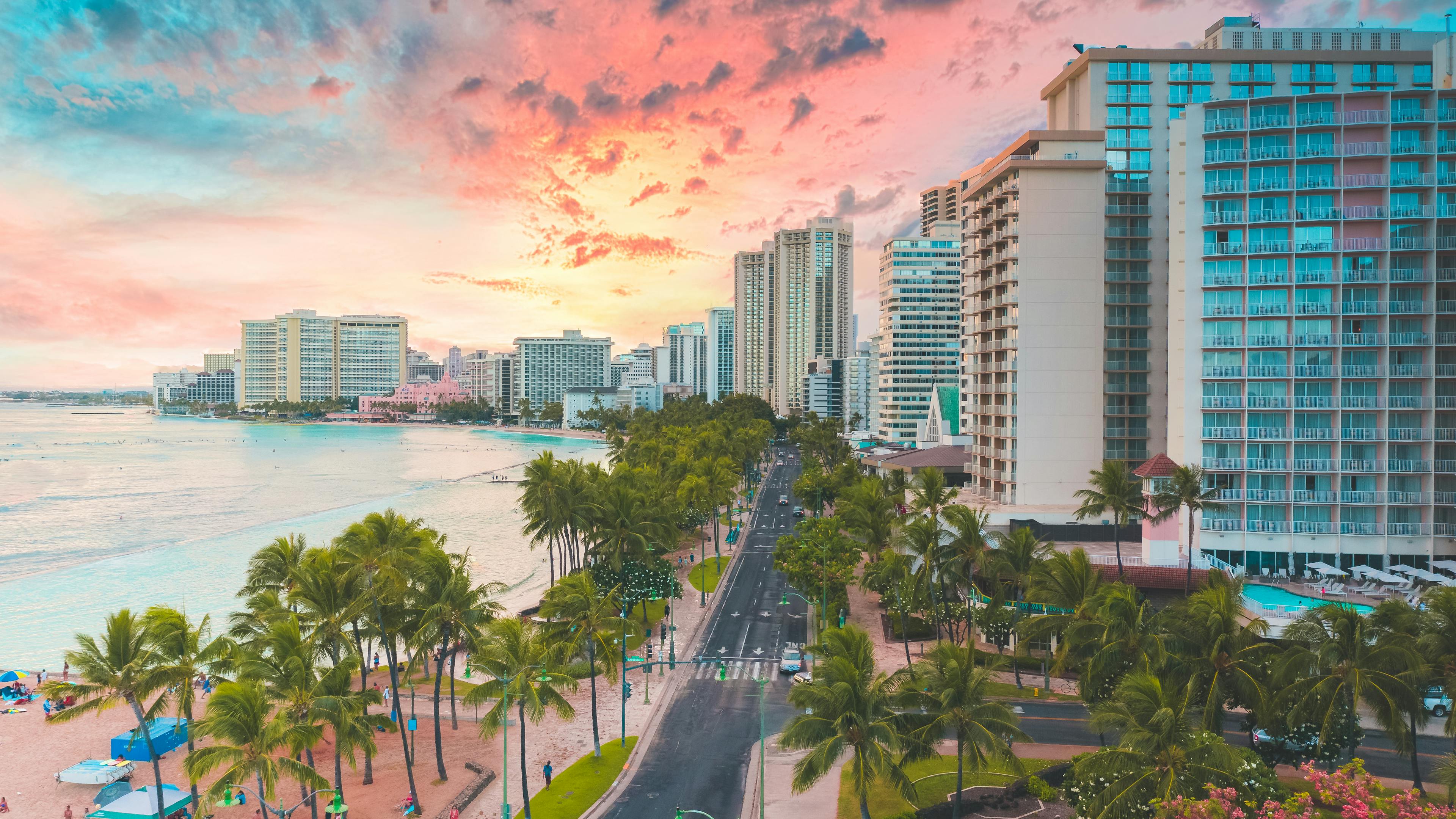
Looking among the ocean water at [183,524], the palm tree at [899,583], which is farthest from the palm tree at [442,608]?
the ocean water at [183,524]

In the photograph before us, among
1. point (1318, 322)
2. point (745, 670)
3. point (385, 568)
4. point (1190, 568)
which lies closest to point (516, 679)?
point (385, 568)

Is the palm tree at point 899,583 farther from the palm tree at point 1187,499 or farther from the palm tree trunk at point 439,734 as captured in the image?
the palm tree trunk at point 439,734

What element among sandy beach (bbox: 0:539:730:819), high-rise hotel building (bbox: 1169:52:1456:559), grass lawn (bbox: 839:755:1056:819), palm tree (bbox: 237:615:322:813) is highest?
high-rise hotel building (bbox: 1169:52:1456:559)

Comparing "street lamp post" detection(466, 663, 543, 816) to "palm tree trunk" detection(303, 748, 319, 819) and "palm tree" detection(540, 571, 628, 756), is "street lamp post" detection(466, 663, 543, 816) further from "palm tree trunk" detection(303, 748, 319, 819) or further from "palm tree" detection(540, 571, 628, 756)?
"palm tree trunk" detection(303, 748, 319, 819)

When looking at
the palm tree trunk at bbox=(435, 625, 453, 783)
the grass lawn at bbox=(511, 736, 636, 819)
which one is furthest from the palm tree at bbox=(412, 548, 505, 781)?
the grass lawn at bbox=(511, 736, 636, 819)

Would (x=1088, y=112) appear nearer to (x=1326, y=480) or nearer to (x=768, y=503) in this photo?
(x=1326, y=480)

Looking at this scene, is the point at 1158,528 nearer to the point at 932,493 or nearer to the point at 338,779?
the point at 932,493
